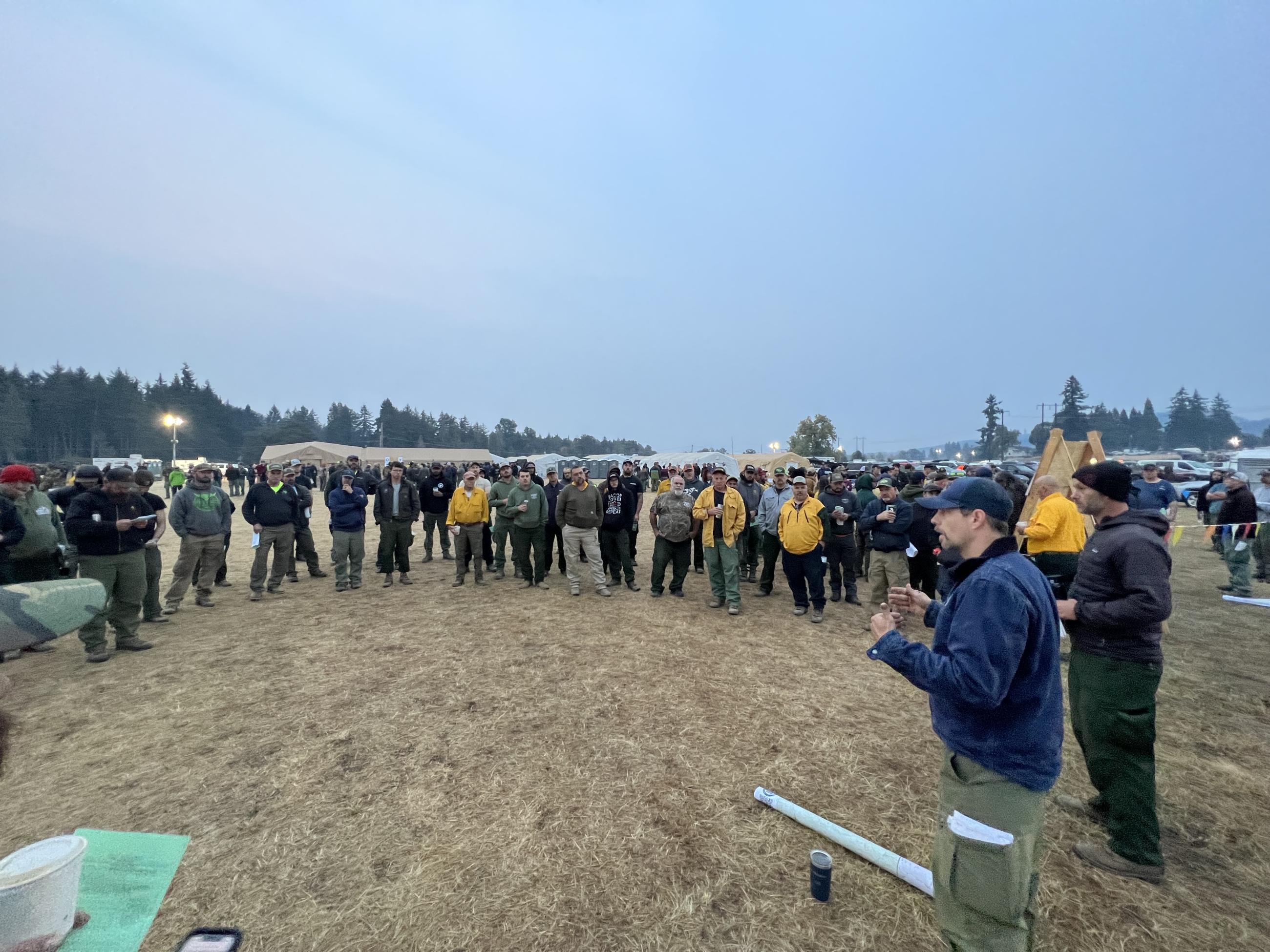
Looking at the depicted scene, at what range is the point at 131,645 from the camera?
611 cm

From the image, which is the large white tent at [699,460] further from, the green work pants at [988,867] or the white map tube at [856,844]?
the green work pants at [988,867]

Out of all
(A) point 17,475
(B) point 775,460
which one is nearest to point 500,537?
(A) point 17,475

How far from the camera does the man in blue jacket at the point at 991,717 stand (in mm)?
1775

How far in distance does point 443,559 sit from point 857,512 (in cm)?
835

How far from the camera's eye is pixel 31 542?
5.90 meters

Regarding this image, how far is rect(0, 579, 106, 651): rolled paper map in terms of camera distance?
180cm

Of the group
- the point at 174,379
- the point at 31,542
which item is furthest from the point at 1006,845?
the point at 174,379

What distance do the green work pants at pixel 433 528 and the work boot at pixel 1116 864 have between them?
10280mm

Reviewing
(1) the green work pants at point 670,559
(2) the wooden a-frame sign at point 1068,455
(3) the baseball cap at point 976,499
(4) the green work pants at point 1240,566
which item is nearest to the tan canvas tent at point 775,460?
(2) the wooden a-frame sign at point 1068,455

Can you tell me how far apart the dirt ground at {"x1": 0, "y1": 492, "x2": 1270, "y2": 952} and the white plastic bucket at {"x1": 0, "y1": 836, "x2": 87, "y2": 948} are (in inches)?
34.5

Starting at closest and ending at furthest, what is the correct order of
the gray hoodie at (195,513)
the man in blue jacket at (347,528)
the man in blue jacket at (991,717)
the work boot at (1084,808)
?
the man in blue jacket at (991,717)
the work boot at (1084,808)
the gray hoodie at (195,513)
the man in blue jacket at (347,528)

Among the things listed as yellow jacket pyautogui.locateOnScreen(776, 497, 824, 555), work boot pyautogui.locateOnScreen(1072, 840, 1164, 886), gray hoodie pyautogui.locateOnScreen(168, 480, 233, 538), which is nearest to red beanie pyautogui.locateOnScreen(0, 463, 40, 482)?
gray hoodie pyautogui.locateOnScreen(168, 480, 233, 538)

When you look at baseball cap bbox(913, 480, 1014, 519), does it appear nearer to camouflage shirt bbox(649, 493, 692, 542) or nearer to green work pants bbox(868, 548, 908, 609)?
green work pants bbox(868, 548, 908, 609)

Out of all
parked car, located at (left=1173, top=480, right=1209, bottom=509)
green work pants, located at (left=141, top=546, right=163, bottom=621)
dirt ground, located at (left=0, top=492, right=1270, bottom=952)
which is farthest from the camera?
parked car, located at (left=1173, top=480, right=1209, bottom=509)
